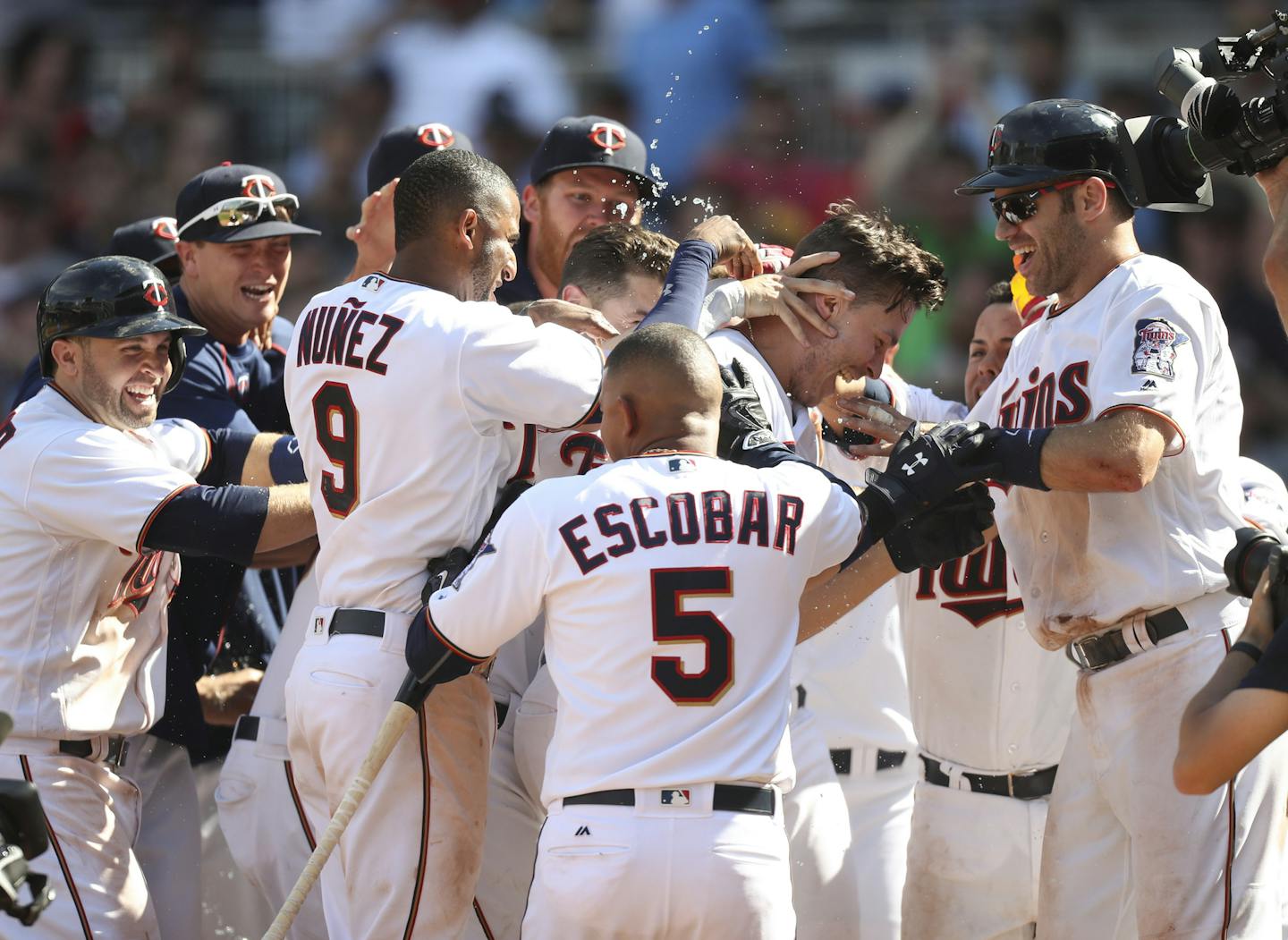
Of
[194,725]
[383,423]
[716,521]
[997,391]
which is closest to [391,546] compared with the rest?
[383,423]

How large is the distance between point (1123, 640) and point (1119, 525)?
0.31 metres

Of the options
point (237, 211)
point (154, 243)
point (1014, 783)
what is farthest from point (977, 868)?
point (154, 243)

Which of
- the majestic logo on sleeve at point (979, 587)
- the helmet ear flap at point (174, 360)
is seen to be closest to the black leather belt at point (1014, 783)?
the majestic logo on sleeve at point (979, 587)

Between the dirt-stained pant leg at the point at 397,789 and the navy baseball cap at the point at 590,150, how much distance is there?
2434 mm

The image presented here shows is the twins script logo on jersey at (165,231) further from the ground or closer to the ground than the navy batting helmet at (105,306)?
further from the ground

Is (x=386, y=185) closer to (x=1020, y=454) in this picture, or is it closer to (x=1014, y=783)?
(x=1020, y=454)

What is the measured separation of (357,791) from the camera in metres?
4.04

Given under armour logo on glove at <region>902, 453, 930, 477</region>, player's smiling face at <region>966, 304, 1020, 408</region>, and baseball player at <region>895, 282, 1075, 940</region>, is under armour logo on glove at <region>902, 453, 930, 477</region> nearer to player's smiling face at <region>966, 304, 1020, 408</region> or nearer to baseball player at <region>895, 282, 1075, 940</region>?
baseball player at <region>895, 282, 1075, 940</region>

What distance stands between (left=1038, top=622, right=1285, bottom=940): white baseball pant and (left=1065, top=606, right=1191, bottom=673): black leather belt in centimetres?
2

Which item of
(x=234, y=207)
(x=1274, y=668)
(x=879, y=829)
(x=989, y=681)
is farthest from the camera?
(x=234, y=207)

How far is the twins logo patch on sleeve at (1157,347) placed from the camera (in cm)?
426

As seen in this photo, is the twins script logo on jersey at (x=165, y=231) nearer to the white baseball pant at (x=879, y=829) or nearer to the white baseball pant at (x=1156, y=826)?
the white baseball pant at (x=879, y=829)

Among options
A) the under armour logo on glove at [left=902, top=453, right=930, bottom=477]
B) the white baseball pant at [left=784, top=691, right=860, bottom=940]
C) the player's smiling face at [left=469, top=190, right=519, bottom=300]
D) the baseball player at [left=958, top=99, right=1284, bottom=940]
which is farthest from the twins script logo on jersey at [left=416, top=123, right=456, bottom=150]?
the under armour logo on glove at [left=902, top=453, right=930, bottom=477]

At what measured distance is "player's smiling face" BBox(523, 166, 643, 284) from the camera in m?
6.14
